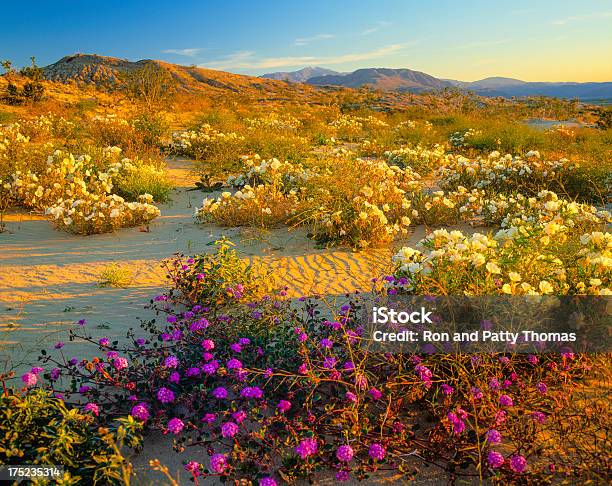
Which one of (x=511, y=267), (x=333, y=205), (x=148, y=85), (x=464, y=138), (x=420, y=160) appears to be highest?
(x=148, y=85)

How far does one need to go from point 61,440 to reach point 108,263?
4.02 metres

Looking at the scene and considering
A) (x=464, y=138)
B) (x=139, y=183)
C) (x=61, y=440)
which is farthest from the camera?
(x=464, y=138)

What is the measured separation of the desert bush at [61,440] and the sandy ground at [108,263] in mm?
270

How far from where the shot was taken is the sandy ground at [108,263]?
405 cm

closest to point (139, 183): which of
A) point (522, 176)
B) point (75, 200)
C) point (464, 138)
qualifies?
point (75, 200)

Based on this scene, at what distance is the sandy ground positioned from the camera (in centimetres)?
405

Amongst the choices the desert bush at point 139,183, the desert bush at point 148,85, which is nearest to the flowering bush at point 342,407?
the desert bush at point 139,183

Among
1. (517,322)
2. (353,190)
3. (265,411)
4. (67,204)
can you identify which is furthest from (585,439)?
(67,204)

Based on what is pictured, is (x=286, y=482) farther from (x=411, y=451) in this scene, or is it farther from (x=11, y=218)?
(x=11, y=218)

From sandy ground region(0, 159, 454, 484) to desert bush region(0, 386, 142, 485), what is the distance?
0.89 ft

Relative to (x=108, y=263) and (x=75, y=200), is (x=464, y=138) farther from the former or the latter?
(x=108, y=263)

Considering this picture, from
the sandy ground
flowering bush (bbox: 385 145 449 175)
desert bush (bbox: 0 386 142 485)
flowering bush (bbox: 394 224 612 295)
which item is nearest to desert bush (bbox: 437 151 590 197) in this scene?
flowering bush (bbox: 385 145 449 175)

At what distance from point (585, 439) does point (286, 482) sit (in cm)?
173

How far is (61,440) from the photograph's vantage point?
2.41 meters
